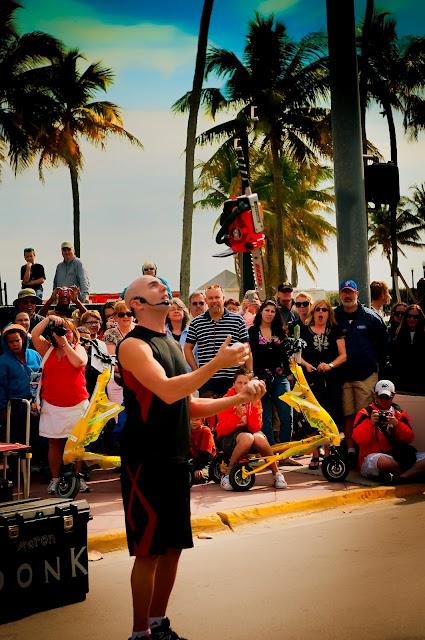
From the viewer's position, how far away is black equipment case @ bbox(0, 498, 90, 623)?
5469 millimetres

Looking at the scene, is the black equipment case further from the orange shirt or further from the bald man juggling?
the orange shirt

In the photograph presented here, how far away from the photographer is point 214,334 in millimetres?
10359

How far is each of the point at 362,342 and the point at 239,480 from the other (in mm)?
2495

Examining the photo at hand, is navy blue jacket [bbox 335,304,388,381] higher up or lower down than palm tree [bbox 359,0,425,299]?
lower down

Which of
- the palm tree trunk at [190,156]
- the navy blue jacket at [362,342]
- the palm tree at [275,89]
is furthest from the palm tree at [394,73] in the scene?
the navy blue jacket at [362,342]

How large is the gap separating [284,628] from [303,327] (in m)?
6.37

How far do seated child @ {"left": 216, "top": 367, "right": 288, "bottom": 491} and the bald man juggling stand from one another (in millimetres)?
4718

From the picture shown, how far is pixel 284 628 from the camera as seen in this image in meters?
5.20

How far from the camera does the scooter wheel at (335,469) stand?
9.73 meters

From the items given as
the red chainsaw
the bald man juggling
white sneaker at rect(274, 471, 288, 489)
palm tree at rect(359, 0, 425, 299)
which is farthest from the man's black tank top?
palm tree at rect(359, 0, 425, 299)

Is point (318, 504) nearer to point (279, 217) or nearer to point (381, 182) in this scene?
point (381, 182)

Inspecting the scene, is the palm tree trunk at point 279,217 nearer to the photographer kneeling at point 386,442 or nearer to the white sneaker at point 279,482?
the photographer kneeling at point 386,442

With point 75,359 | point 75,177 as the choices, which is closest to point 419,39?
point 75,177

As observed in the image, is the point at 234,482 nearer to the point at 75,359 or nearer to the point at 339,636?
the point at 75,359
